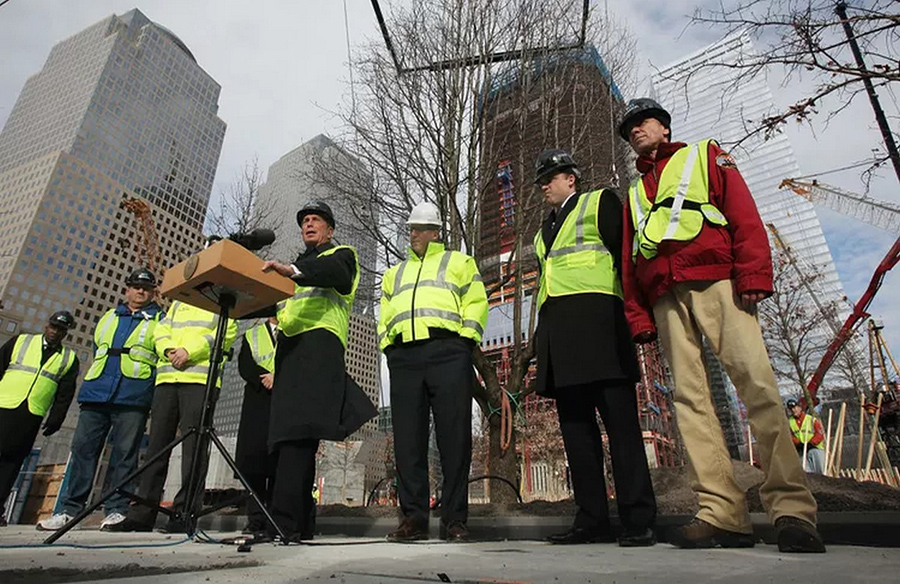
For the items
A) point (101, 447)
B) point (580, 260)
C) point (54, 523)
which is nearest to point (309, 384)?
point (580, 260)

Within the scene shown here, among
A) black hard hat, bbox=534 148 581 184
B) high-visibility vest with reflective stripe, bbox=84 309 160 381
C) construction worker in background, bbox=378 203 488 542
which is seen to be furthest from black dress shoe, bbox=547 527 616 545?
A: high-visibility vest with reflective stripe, bbox=84 309 160 381

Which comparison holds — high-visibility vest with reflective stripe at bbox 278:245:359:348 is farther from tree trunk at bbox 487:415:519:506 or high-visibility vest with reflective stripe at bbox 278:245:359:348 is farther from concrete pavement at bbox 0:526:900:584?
tree trunk at bbox 487:415:519:506

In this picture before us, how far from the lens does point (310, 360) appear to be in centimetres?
282

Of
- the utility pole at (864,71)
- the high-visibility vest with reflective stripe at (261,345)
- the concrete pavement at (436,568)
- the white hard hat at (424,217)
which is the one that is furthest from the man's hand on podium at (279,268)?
the utility pole at (864,71)

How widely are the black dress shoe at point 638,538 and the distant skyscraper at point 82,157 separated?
49.9 metres

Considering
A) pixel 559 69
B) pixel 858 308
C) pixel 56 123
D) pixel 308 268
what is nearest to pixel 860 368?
pixel 858 308

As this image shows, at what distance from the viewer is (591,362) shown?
2.53m

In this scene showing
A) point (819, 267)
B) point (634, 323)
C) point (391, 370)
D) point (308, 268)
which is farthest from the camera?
point (819, 267)

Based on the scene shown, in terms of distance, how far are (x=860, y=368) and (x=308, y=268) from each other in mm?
25046

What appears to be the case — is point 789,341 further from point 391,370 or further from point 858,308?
point 391,370

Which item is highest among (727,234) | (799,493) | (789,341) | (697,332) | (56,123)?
(56,123)

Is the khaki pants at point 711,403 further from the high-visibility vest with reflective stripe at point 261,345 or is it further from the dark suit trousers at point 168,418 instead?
the dark suit trousers at point 168,418

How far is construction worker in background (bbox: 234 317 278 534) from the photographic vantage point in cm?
350

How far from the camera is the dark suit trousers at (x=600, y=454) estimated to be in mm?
2311
